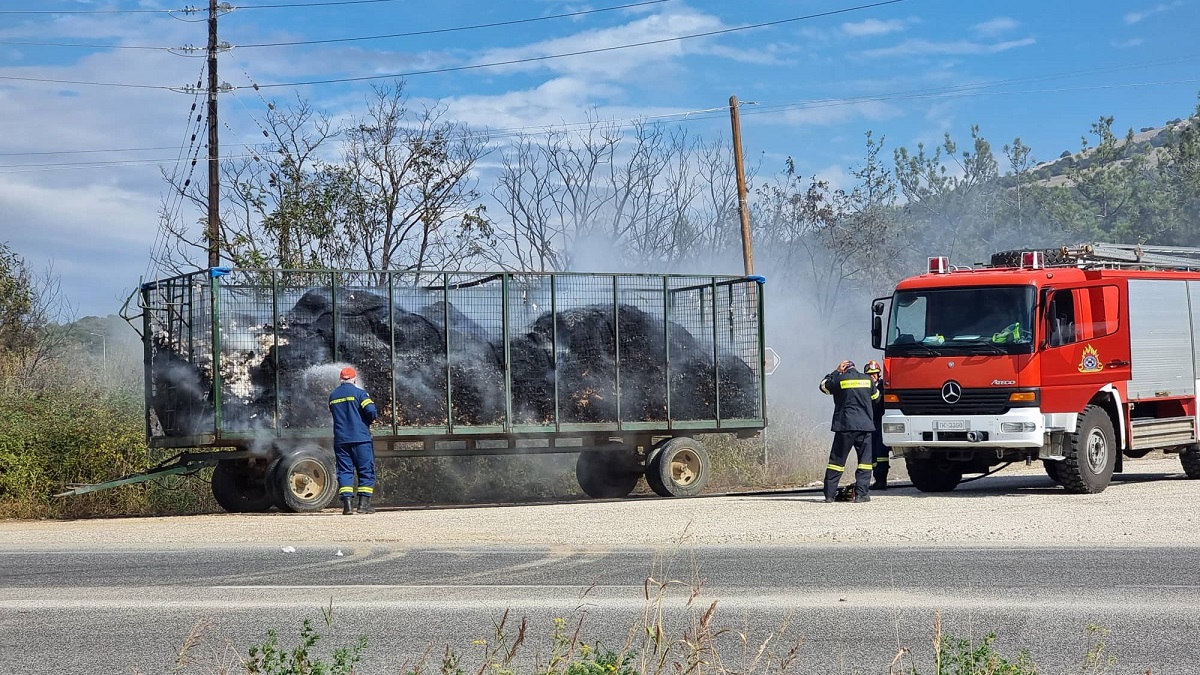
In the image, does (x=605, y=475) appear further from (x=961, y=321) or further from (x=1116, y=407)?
(x=1116, y=407)

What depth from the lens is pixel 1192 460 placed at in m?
19.3

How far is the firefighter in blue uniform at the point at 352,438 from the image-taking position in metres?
15.8

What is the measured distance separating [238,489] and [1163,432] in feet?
42.4

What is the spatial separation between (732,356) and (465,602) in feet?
35.5

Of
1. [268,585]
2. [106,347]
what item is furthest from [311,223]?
[268,585]

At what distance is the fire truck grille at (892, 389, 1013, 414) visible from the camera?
16578mm

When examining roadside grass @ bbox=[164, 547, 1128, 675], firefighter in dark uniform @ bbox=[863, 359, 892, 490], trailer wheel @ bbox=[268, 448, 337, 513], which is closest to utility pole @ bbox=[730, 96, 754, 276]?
firefighter in dark uniform @ bbox=[863, 359, 892, 490]

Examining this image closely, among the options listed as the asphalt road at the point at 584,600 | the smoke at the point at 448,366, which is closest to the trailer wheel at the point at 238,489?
the smoke at the point at 448,366

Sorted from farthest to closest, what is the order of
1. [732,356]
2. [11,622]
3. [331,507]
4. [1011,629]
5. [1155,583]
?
[732,356] < [331,507] < [1155,583] < [11,622] < [1011,629]

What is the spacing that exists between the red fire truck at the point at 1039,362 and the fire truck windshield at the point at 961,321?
0.01 meters

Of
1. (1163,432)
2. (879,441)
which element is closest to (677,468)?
(879,441)

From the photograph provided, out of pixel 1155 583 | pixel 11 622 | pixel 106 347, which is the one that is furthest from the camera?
pixel 106 347

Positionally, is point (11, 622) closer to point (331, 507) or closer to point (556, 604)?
point (556, 604)

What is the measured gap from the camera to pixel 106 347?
88.8ft
